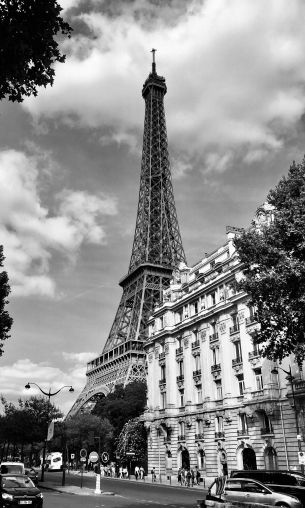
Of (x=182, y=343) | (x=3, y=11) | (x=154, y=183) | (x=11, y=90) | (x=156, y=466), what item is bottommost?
(x=156, y=466)

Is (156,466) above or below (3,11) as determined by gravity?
below

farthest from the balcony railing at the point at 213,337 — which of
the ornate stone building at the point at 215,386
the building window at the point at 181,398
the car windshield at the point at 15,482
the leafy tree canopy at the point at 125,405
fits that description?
the leafy tree canopy at the point at 125,405

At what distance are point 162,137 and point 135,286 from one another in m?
56.7

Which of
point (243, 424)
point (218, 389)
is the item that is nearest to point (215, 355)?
point (218, 389)

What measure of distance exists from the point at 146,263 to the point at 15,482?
101 m

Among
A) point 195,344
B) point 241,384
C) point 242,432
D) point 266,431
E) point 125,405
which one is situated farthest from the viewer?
point 125,405

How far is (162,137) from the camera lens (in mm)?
160000

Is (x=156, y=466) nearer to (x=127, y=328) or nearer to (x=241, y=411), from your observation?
(x=241, y=411)

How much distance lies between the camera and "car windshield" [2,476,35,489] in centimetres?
2247

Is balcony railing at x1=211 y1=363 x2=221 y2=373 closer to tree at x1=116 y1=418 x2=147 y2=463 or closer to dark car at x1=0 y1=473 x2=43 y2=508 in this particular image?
tree at x1=116 y1=418 x2=147 y2=463

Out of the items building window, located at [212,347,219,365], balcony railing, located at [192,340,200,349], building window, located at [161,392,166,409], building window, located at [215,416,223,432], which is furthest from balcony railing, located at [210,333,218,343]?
building window, located at [161,392,166,409]

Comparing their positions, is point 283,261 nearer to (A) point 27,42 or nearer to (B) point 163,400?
(A) point 27,42

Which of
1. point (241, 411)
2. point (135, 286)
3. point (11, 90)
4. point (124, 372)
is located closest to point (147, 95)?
point (135, 286)

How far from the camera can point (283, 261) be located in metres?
25.1
